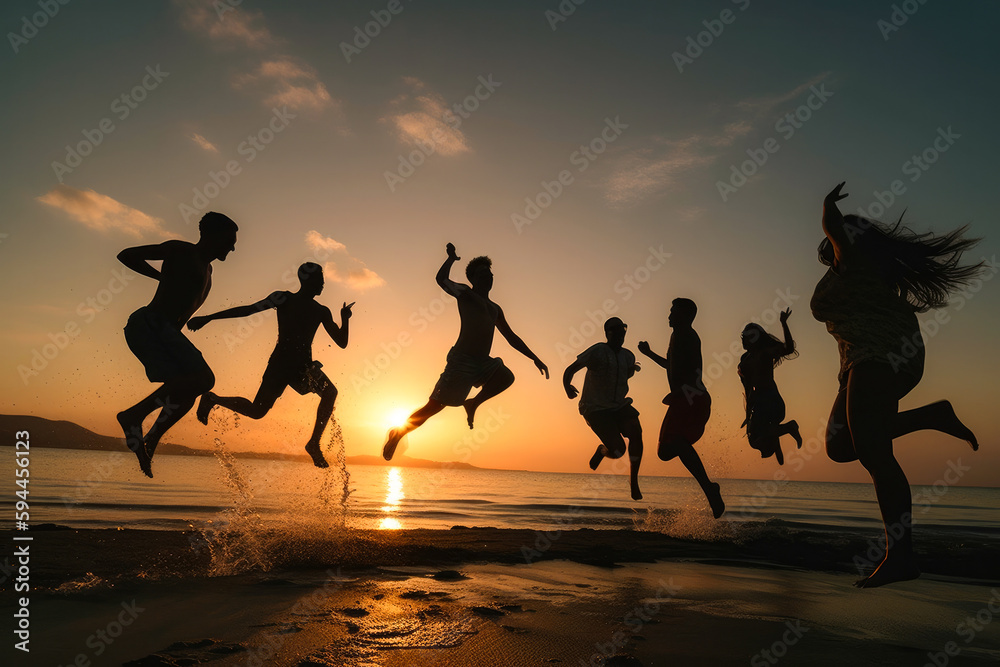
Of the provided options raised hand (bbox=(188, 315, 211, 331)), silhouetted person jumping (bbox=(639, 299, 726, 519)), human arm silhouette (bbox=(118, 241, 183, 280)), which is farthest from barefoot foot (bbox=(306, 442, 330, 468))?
silhouetted person jumping (bbox=(639, 299, 726, 519))

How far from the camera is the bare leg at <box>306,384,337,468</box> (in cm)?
727

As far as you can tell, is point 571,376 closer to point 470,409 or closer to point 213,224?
point 470,409

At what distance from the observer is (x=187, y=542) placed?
260 inches

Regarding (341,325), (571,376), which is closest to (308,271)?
(341,325)

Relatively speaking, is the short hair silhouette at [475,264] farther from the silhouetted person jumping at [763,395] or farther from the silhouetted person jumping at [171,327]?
the silhouetted person jumping at [763,395]

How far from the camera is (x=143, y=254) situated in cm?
527

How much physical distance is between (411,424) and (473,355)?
1.25 meters

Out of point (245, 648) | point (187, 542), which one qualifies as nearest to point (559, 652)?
point (245, 648)

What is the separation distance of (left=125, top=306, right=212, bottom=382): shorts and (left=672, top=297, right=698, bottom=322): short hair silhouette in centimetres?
563

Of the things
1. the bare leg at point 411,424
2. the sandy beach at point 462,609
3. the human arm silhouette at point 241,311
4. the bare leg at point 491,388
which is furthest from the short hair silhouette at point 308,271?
the sandy beach at point 462,609

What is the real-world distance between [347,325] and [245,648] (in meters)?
4.41

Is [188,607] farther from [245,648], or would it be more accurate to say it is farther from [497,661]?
[497,661]

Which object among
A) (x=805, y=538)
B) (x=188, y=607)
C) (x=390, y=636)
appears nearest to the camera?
(x=390, y=636)

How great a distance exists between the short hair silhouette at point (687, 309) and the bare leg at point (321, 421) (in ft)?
14.8
